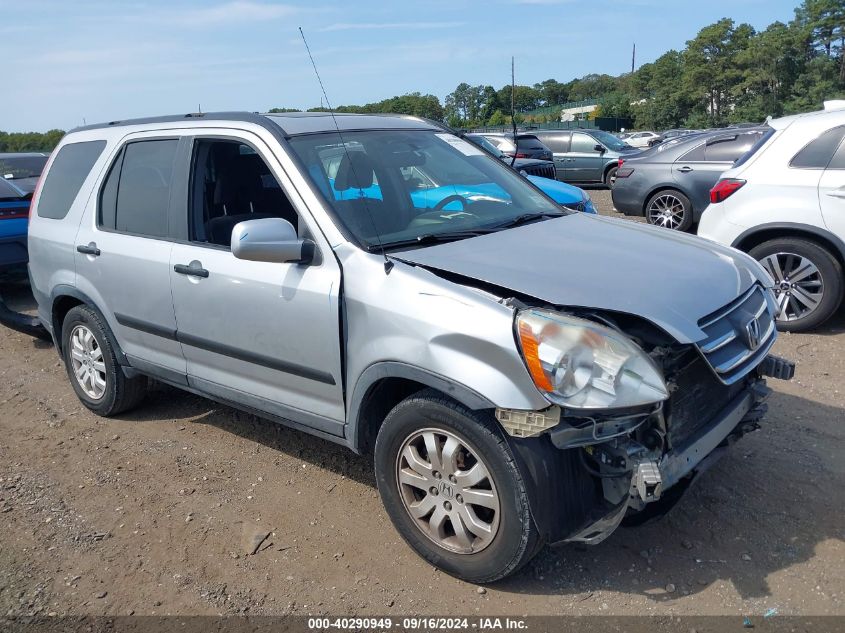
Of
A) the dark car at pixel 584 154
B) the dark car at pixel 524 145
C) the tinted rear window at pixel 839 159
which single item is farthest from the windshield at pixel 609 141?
the tinted rear window at pixel 839 159

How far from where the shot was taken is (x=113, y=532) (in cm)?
366

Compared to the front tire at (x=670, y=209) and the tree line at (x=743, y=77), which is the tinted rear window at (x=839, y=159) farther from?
the tree line at (x=743, y=77)

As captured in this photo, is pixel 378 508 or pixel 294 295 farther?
pixel 378 508

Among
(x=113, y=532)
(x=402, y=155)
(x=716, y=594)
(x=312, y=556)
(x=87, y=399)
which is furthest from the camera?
(x=87, y=399)

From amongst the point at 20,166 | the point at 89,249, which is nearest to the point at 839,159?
the point at 89,249

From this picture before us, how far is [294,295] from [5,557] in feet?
6.17

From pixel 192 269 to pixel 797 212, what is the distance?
15.8 feet

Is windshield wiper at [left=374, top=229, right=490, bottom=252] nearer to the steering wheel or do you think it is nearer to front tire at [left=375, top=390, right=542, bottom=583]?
the steering wheel

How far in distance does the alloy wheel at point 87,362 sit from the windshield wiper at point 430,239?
2549mm

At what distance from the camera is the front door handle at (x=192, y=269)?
3.82 meters

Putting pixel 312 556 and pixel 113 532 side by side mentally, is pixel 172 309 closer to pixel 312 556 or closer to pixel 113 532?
pixel 113 532

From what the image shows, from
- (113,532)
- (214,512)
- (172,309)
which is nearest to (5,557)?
(113,532)

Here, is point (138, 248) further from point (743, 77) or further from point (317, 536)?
point (743, 77)

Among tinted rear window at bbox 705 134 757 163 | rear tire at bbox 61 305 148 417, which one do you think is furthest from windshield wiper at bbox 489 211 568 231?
tinted rear window at bbox 705 134 757 163
